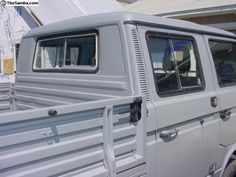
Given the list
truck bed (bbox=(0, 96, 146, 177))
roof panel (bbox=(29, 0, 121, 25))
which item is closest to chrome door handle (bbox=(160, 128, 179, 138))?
truck bed (bbox=(0, 96, 146, 177))

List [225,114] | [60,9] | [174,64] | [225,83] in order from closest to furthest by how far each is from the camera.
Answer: [174,64], [225,114], [225,83], [60,9]

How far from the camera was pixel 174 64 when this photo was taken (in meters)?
3.18

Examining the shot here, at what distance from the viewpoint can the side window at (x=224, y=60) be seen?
3.81 meters

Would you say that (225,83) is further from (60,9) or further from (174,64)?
(60,9)

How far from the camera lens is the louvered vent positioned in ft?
8.99

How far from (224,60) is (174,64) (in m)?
1.14

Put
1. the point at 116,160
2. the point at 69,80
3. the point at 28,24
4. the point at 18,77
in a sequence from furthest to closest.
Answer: the point at 28,24
the point at 18,77
the point at 69,80
the point at 116,160

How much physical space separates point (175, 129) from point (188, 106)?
29 cm

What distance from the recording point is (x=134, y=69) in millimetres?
2750

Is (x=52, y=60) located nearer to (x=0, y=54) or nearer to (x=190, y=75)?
(x=190, y=75)

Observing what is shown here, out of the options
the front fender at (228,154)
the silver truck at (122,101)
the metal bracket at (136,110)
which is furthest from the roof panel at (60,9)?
the metal bracket at (136,110)

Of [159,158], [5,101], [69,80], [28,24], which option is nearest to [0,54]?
[28,24]

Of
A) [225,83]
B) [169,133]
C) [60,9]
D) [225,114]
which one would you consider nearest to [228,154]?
[225,114]

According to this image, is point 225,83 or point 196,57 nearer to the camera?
point 196,57
